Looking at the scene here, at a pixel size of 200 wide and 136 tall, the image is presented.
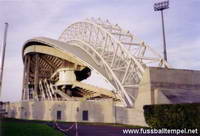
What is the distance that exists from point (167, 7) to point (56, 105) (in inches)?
1087

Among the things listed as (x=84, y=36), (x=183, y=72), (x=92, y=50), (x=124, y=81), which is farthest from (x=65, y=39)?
(x=183, y=72)

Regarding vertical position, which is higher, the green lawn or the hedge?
the hedge

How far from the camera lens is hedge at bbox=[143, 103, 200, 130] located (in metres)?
19.8

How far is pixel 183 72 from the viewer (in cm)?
3177

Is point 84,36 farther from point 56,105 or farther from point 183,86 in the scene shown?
point 183,86

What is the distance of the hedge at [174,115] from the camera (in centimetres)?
1978

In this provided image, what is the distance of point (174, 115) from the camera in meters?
21.0

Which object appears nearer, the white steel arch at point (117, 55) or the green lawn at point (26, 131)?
the green lawn at point (26, 131)

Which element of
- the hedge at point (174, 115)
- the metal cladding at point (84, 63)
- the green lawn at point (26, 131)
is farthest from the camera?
the metal cladding at point (84, 63)

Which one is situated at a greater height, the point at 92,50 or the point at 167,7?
the point at 167,7

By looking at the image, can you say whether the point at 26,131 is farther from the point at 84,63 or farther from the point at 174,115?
the point at 84,63

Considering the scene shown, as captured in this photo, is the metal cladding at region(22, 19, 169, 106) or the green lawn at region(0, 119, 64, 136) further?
the metal cladding at region(22, 19, 169, 106)

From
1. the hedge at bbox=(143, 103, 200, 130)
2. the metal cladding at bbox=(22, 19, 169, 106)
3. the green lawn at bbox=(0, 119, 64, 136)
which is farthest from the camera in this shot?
the metal cladding at bbox=(22, 19, 169, 106)

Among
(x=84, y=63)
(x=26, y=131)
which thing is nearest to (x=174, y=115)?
(x=26, y=131)
